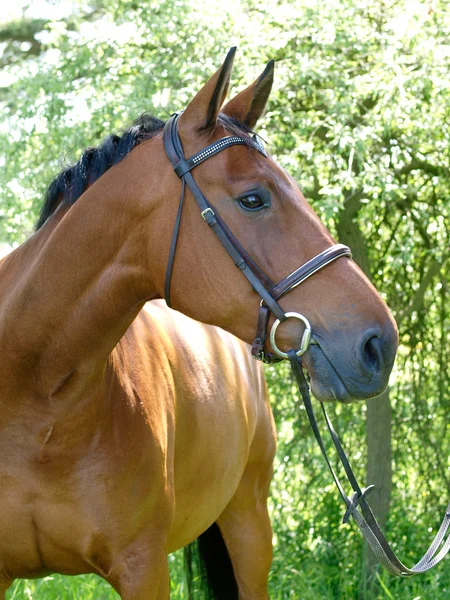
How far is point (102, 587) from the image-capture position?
4594 millimetres

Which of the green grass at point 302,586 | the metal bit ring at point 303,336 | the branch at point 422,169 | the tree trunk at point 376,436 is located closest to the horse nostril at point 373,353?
the metal bit ring at point 303,336

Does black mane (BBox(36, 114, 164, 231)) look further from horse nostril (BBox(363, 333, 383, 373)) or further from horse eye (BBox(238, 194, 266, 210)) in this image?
horse nostril (BBox(363, 333, 383, 373))

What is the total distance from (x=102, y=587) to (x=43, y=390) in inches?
101

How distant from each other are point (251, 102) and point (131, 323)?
2.48 ft

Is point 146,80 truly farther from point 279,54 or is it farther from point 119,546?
point 119,546

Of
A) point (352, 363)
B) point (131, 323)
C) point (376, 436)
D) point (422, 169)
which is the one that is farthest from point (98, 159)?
point (376, 436)

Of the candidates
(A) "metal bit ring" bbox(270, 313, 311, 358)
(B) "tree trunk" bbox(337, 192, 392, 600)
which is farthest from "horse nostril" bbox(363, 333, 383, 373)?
(B) "tree trunk" bbox(337, 192, 392, 600)

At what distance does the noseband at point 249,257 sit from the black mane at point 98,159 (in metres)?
0.13

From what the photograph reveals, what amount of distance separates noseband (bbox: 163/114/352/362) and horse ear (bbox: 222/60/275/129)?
4.5 inches

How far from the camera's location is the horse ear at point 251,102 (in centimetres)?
229

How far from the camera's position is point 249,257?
2.10 metres

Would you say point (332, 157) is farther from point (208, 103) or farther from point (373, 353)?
point (373, 353)

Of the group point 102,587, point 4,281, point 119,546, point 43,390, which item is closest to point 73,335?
point 43,390

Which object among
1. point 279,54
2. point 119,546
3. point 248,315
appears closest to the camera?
point 248,315
